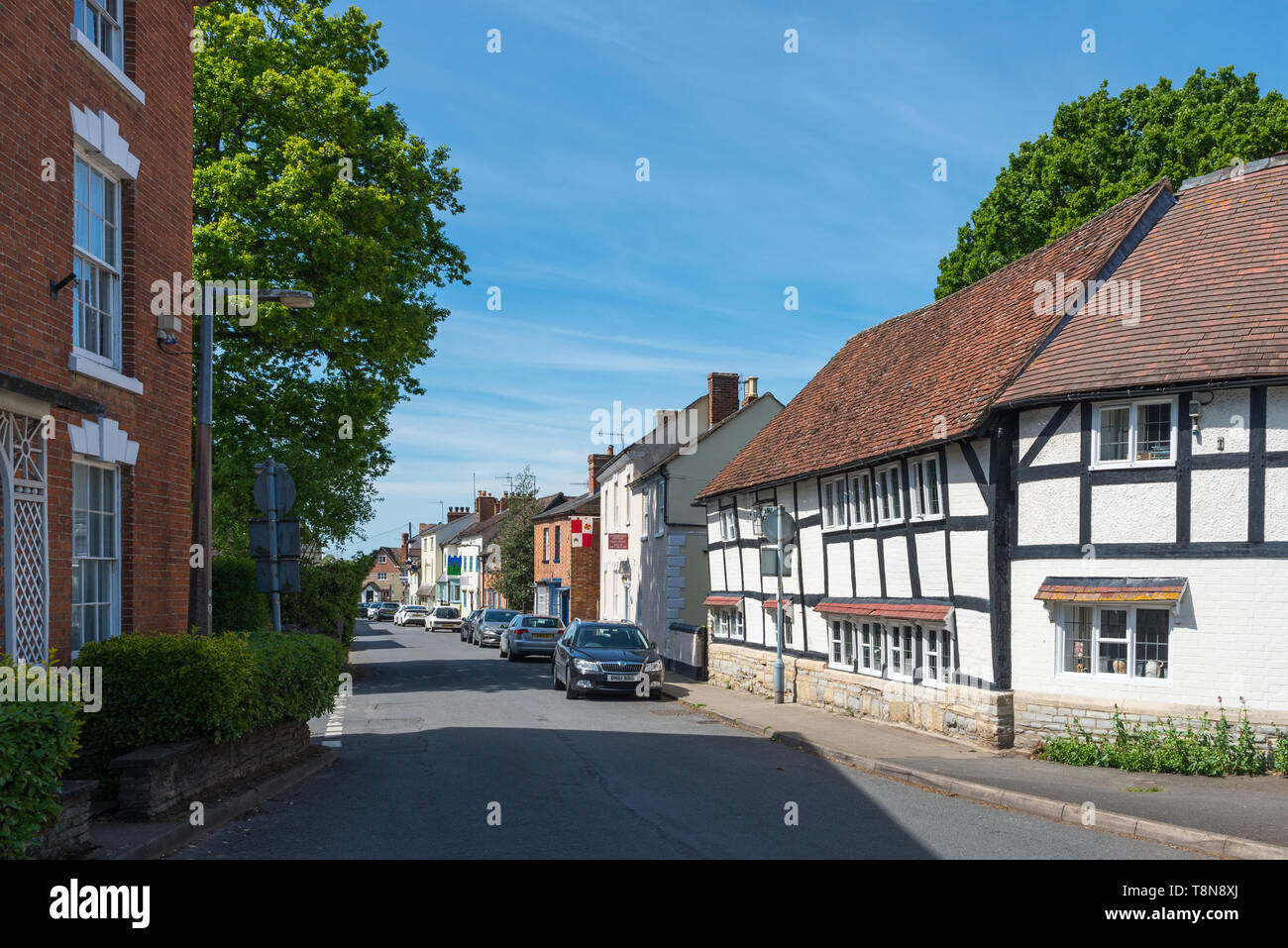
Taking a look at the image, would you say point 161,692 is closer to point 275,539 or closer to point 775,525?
point 275,539

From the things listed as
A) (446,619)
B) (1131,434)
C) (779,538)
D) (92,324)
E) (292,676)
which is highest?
(92,324)

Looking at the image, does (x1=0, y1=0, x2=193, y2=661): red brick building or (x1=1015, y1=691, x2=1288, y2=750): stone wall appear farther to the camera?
(x1=1015, y1=691, x2=1288, y2=750): stone wall

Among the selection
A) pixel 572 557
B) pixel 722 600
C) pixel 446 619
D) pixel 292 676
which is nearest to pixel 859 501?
pixel 722 600

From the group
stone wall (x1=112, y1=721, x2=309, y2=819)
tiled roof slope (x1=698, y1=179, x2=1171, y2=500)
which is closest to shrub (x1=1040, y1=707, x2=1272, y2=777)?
tiled roof slope (x1=698, y1=179, x2=1171, y2=500)

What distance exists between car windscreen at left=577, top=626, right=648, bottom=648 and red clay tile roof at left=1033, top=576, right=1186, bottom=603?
11.5 m

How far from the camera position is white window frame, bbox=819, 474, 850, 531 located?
806 inches

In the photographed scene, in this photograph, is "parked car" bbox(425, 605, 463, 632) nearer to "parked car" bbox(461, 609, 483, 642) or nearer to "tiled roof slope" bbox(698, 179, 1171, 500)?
"parked car" bbox(461, 609, 483, 642)

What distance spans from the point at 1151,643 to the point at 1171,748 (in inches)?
51.1

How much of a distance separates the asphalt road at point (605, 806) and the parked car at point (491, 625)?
28115 mm

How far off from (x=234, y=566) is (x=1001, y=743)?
44.4 feet

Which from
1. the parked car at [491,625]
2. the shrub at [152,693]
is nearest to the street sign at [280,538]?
the shrub at [152,693]

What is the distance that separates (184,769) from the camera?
30.8 ft

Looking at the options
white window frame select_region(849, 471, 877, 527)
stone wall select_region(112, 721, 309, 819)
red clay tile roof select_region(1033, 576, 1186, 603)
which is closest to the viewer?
stone wall select_region(112, 721, 309, 819)
